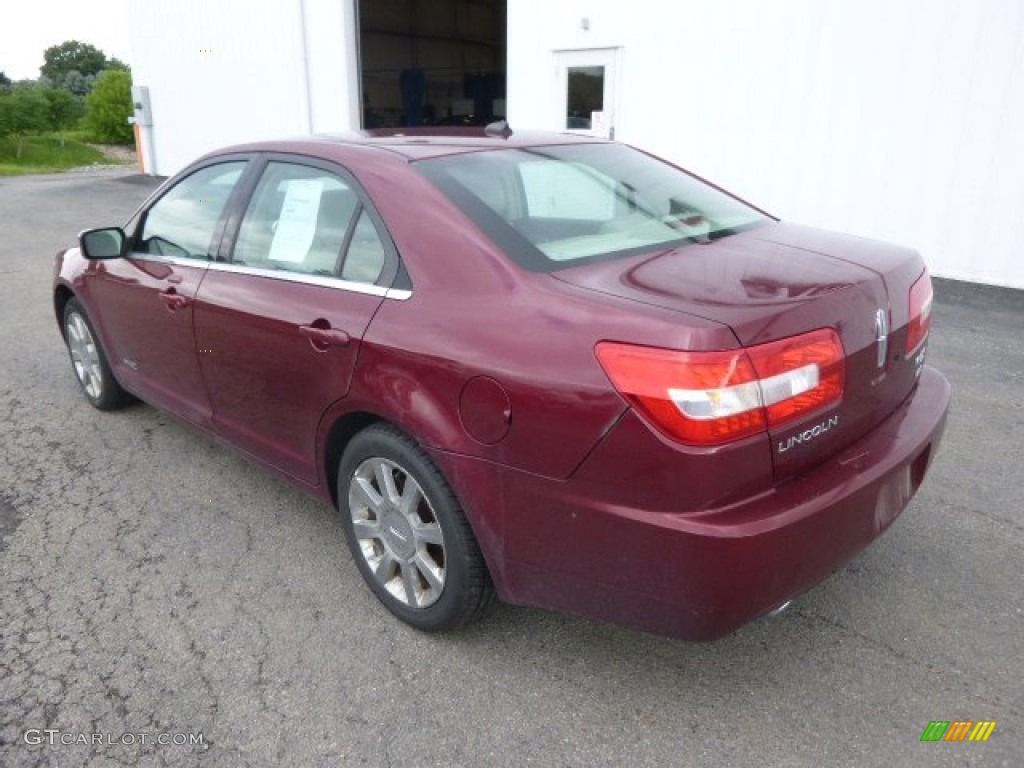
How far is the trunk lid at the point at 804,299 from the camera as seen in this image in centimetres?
202

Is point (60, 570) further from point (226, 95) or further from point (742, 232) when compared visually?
point (226, 95)

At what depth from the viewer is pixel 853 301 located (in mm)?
2197

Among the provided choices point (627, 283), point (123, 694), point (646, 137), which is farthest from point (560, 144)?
point (646, 137)

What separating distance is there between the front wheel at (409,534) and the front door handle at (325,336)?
29 cm

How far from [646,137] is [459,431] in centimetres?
773

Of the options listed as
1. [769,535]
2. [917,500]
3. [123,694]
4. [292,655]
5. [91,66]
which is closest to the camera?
[769,535]

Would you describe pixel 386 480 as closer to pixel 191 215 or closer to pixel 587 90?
pixel 191 215

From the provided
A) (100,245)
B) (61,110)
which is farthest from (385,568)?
(61,110)

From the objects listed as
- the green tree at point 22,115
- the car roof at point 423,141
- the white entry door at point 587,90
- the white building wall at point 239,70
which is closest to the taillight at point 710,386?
the car roof at point 423,141

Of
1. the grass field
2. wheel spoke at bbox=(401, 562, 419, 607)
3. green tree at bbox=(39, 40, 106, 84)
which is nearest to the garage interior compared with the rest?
the grass field

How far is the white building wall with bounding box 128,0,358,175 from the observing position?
1269 centimetres

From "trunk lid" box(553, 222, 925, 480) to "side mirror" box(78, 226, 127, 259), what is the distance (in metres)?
2.59

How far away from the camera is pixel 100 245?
381 centimetres

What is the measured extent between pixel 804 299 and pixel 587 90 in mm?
8282
